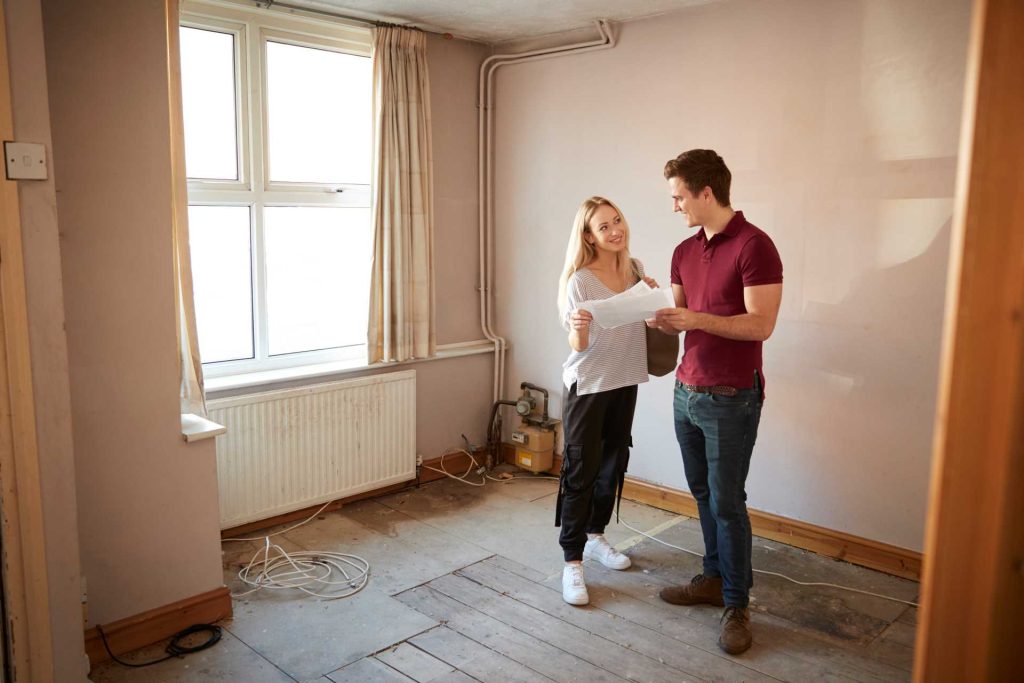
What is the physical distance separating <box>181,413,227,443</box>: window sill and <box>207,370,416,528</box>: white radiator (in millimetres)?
563

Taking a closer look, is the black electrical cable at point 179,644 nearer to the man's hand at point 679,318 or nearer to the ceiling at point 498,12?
the man's hand at point 679,318

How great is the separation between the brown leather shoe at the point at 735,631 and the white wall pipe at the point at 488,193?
7.52ft

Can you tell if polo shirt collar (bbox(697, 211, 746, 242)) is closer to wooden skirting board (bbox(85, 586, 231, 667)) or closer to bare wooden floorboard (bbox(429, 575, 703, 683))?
bare wooden floorboard (bbox(429, 575, 703, 683))

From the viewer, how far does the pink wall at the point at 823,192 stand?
317 centimetres

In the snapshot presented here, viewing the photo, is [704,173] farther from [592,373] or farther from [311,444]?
[311,444]

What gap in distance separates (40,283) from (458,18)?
8.29 feet

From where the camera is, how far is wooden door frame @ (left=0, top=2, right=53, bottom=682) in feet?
6.81

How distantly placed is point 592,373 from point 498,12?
6.37 feet

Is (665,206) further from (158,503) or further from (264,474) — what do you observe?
(158,503)

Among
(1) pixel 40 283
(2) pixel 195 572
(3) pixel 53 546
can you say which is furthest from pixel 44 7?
→ (2) pixel 195 572

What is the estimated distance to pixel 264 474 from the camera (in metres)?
3.71

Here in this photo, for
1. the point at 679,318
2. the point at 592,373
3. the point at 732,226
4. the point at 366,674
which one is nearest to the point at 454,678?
the point at 366,674

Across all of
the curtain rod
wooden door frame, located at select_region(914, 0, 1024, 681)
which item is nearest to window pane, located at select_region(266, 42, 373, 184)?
the curtain rod

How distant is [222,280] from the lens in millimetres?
3729
